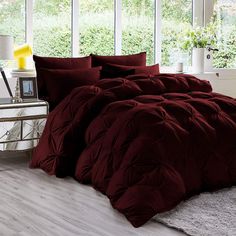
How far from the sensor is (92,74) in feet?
17.0

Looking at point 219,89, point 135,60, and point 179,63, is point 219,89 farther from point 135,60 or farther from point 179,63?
point 135,60

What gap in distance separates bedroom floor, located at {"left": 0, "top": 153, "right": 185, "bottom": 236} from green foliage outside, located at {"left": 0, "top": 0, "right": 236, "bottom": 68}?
5.93ft

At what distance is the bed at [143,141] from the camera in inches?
131

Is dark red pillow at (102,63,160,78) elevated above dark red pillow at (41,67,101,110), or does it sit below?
above

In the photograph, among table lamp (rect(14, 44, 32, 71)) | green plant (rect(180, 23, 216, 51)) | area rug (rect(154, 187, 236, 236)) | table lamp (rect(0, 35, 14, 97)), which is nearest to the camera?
area rug (rect(154, 187, 236, 236))

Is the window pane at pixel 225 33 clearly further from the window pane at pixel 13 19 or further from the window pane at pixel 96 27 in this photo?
the window pane at pixel 13 19

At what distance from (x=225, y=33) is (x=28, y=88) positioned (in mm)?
3311

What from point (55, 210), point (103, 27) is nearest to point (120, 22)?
point (103, 27)

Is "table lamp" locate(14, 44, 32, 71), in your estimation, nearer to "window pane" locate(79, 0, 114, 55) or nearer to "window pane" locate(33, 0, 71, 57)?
"window pane" locate(33, 0, 71, 57)

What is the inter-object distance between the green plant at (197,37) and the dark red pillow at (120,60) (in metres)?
1.13

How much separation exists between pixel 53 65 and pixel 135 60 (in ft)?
3.10

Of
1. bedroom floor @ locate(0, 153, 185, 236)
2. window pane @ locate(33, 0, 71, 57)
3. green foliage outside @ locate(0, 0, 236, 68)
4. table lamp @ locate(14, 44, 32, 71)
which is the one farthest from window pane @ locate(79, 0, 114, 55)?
bedroom floor @ locate(0, 153, 185, 236)

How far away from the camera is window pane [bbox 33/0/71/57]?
5.76 m

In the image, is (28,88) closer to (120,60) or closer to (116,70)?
(116,70)
